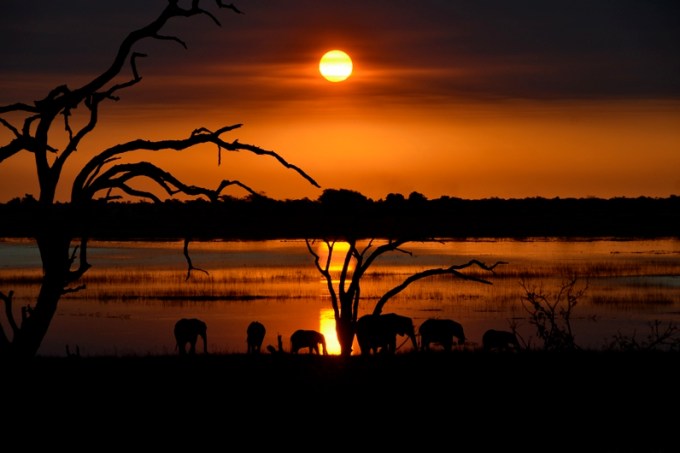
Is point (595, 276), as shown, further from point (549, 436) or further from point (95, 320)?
point (549, 436)

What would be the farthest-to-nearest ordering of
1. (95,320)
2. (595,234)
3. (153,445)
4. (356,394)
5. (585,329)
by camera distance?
(595,234), (95,320), (585,329), (356,394), (153,445)

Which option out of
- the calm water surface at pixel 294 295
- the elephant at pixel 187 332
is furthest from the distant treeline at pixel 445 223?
the elephant at pixel 187 332

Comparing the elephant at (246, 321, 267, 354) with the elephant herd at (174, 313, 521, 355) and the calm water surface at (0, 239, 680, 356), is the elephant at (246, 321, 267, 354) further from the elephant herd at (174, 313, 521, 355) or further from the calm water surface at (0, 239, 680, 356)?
the calm water surface at (0, 239, 680, 356)

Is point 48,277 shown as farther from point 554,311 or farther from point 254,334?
point 554,311

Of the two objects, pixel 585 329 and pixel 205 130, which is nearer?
pixel 205 130

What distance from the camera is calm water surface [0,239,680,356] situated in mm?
33406

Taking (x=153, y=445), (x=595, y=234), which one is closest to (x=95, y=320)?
(x=153, y=445)

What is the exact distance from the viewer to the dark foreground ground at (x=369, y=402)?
14.4 metres

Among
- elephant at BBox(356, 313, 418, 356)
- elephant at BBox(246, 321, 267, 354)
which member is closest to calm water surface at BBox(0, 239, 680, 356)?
elephant at BBox(246, 321, 267, 354)

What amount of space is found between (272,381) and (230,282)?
3556 centimetres

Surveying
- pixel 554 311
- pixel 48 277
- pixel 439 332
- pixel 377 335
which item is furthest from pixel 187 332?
pixel 554 311

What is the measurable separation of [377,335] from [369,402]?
7.57 metres

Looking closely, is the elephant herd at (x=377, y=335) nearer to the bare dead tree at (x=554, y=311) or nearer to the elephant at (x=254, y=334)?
the elephant at (x=254, y=334)

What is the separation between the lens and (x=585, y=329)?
33844mm
